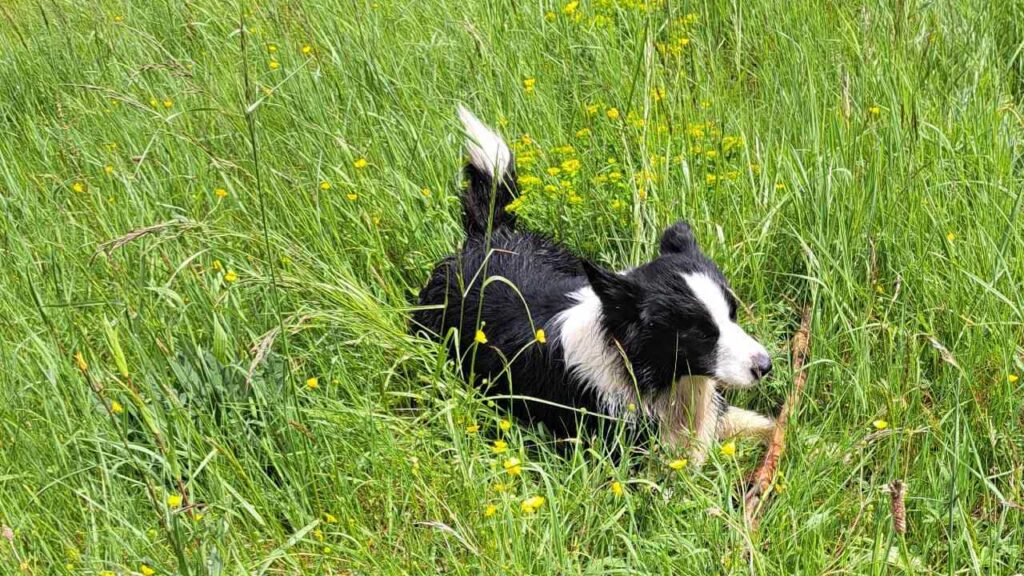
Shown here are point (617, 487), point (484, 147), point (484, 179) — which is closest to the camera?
point (617, 487)

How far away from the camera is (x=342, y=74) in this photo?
3.67 m

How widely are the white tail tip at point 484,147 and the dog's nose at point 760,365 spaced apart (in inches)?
38.9

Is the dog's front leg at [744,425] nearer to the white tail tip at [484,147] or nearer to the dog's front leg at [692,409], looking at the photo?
the dog's front leg at [692,409]

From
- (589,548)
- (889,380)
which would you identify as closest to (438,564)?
(589,548)

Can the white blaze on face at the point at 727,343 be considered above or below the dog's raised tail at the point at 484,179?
below

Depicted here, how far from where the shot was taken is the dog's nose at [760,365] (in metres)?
2.54

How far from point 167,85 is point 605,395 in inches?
95.8

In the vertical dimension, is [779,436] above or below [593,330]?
below

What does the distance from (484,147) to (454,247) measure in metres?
0.39

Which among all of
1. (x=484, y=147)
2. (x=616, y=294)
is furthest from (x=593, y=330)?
(x=484, y=147)

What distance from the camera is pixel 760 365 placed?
2.53 m

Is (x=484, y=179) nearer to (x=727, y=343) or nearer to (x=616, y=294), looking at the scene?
(x=616, y=294)

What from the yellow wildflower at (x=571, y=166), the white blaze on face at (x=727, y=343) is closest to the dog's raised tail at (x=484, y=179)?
the yellow wildflower at (x=571, y=166)

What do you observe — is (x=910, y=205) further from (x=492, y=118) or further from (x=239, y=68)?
Result: (x=239, y=68)
